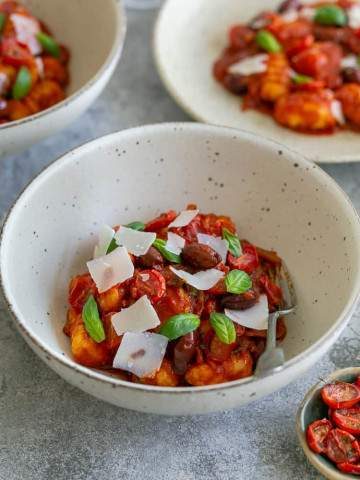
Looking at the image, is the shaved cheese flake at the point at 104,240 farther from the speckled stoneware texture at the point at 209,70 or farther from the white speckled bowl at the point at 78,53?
the speckled stoneware texture at the point at 209,70

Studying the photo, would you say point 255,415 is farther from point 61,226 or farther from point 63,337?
point 61,226

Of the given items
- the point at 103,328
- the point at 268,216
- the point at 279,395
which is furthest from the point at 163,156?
the point at 279,395

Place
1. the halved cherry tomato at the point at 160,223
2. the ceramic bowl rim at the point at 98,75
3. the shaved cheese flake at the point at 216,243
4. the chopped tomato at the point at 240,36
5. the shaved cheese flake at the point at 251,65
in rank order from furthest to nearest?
1. the chopped tomato at the point at 240,36
2. the shaved cheese flake at the point at 251,65
3. the ceramic bowl rim at the point at 98,75
4. the halved cherry tomato at the point at 160,223
5. the shaved cheese flake at the point at 216,243

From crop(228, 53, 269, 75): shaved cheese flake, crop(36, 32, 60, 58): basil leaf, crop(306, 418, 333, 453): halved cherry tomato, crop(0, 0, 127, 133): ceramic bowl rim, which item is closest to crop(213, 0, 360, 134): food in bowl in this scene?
crop(228, 53, 269, 75): shaved cheese flake

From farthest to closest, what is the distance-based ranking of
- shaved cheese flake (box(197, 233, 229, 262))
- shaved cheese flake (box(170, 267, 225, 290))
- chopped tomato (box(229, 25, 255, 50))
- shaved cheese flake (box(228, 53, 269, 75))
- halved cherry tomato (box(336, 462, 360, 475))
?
chopped tomato (box(229, 25, 255, 50)), shaved cheese flake (box(228, 53, 269, 75)), shaved cheese flake (box(197, 233, 229, 262)), shaved cheese flake (box(170, 267, 225, 290)), halved cherry tomato (box(336, 462, 360, 475))

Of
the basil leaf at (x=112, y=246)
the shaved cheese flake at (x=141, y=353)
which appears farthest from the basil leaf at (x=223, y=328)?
the basil leaf at (x=112, y=246)

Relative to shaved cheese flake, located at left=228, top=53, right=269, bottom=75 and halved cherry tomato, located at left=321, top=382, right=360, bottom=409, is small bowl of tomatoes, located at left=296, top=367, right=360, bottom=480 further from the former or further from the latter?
shaved cheese flake, located at left=228, top=53, right=269, bottom=75

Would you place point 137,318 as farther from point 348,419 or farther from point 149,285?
point 348,419
